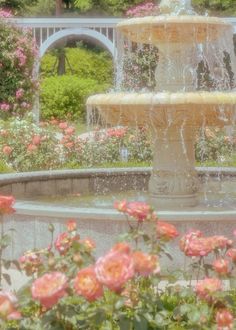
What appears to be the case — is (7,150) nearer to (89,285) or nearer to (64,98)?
(89,285)

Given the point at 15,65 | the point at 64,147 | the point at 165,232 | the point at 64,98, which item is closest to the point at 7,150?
the point at 64,147

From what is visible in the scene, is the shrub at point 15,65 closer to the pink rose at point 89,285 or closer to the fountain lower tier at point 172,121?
the fountain lower tier at point 172,121

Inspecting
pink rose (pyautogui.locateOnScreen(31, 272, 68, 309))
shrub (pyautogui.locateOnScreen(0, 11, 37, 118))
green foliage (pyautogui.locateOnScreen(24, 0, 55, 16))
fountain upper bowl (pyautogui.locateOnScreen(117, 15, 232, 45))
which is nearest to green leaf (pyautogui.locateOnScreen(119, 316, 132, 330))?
pink rose (pyautogui.locateOnScreen(31, 272, 68, 309))

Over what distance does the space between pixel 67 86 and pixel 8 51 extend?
7940mm

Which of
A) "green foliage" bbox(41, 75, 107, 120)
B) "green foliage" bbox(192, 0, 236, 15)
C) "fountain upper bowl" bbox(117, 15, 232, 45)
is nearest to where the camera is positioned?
"fountain upper bowl" bbox(117, 15, 232, 45)

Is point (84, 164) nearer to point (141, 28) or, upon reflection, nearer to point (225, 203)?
point (225, 203)

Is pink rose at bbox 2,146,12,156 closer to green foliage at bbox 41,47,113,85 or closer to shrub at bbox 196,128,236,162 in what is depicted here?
shrub at bbox 196,128,236,162

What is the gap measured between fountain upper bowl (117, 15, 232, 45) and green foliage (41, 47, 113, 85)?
1001 inches

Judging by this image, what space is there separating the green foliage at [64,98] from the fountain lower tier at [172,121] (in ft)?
65.3

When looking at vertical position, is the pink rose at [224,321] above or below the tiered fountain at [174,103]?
below

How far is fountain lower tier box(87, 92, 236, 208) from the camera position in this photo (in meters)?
6.73

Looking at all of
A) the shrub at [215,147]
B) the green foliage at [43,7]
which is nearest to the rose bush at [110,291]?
the shrub at [215,147]

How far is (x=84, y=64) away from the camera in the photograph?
34.5 m

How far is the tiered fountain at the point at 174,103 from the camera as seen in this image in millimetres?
6773
